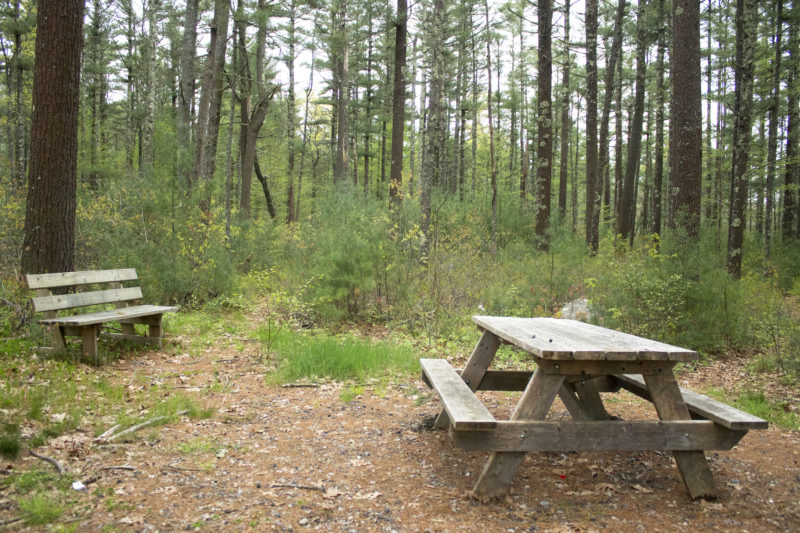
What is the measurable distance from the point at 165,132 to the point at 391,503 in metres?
9.29

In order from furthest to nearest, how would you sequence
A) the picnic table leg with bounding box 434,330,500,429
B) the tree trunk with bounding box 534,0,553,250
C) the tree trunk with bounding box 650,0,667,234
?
the tree trunk with bounding box 650,0,667,234 < the tree trunk with bounding box 534,0,553,250 < the picnic table leg with bounding box 434,330,500,429

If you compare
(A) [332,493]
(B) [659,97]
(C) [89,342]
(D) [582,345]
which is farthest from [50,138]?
(B) [659,97]

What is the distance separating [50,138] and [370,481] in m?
5.76

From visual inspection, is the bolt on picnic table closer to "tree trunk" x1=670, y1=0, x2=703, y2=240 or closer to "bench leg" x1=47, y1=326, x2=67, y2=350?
"bench leg" x1=47, y1=326, x2=67, y2=350

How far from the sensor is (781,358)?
579cm

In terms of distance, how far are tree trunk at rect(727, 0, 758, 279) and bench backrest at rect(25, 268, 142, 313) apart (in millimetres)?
12660

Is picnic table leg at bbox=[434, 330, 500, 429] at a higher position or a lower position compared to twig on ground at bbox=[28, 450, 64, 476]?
higher

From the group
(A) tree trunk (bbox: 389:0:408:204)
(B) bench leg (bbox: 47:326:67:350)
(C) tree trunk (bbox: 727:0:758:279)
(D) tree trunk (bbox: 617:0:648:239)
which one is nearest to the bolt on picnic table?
(B) bench leg (bbox: 47:326:67:350)

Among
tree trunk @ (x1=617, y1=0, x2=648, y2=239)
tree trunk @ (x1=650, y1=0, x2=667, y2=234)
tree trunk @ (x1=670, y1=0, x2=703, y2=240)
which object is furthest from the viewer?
tree trunk @ (x1=650, y1=0, x2=667, y2=234)

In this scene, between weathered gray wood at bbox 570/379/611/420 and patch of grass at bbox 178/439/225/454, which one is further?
weathered gray wood at bbox 570/379/611/420

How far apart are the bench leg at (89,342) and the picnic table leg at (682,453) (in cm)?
535

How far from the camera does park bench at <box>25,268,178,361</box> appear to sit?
507 cm

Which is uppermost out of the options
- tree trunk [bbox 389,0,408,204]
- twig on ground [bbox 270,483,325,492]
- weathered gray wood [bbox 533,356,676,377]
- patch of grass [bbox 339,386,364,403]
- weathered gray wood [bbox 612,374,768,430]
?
tree trunk [bbox 389,0,408,204]

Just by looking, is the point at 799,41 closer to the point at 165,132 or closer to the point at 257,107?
the point at 257,107
